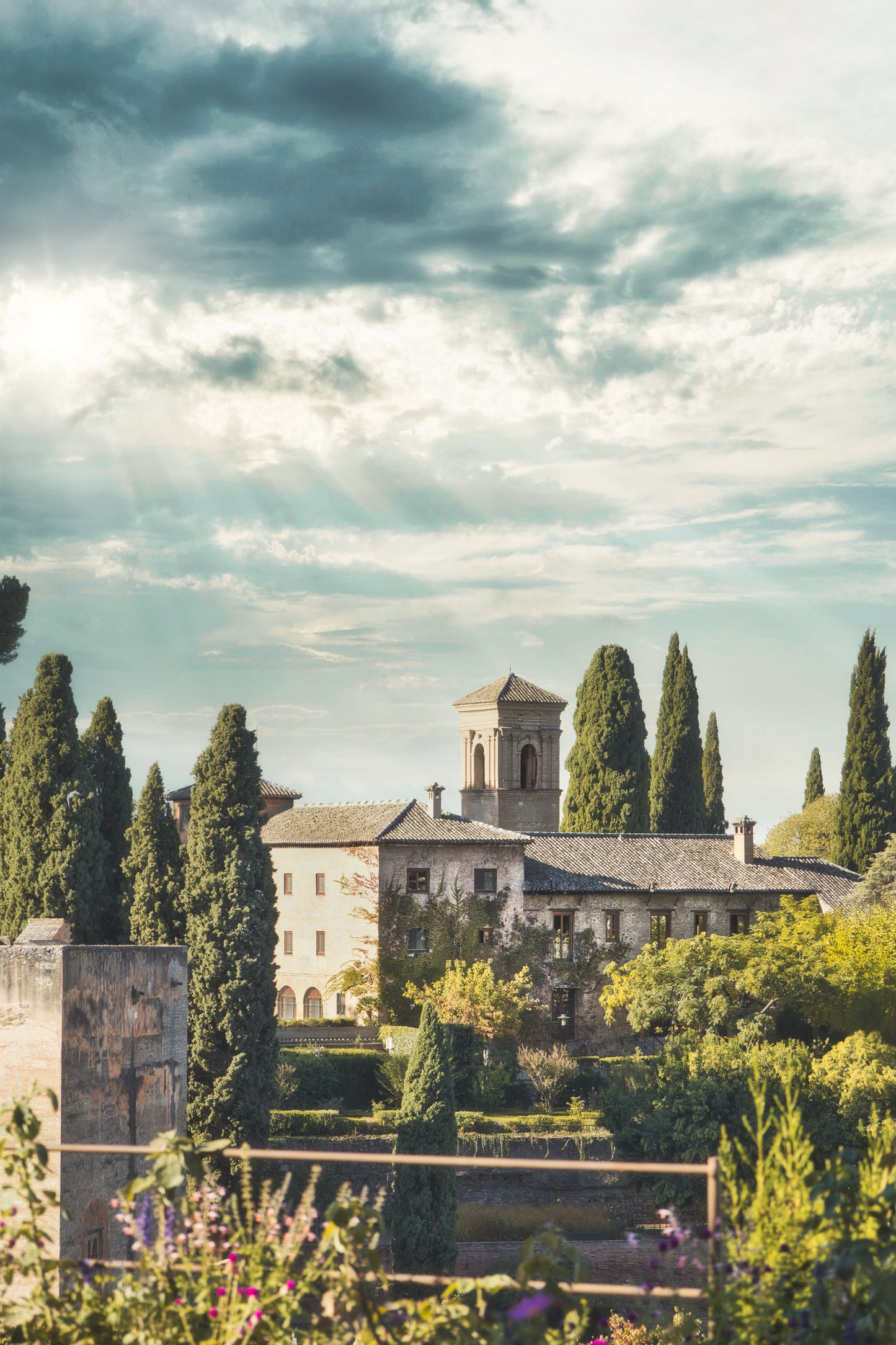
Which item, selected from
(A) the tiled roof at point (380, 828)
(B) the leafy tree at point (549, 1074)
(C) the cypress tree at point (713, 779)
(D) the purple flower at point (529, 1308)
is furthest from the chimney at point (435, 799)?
(D) the purple flower at point (529, 1308)

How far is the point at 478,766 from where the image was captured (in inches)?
1999

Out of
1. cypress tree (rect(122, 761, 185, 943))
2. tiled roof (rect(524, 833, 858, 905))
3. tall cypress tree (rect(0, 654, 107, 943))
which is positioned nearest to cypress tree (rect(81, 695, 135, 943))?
tall cypress tree (rect(0, 654, 107, 943))

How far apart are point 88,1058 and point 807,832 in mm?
49041

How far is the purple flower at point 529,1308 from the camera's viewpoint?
146 inches

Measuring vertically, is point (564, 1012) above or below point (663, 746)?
below

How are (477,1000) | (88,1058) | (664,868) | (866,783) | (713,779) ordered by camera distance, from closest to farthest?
(88,1058), (477,1000), (664,868), (866,783), (713,779)

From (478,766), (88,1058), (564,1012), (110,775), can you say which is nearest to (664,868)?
(564,1012)

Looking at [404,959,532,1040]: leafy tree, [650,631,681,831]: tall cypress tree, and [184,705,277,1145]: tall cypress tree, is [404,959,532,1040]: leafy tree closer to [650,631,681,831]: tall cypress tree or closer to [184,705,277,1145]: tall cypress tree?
[184,705,277,1145]: tall cypress tree

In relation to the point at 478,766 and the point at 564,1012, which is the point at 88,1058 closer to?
the point at 564,1012

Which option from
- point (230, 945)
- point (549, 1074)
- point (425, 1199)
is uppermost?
point (230, 945)

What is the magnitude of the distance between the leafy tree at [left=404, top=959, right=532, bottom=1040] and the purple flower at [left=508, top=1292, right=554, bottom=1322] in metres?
31.9

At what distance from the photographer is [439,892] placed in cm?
3809

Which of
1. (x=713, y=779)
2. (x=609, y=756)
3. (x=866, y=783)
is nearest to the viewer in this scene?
(x=866, y=783)

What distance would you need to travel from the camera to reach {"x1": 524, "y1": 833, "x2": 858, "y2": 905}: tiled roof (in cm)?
3925
